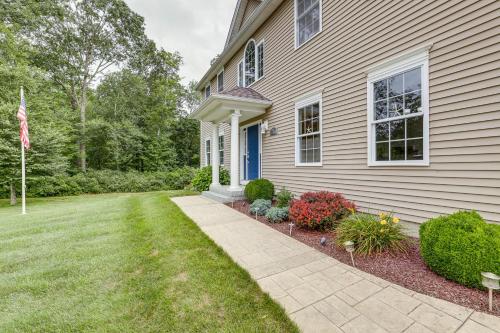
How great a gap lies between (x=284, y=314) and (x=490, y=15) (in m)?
4.19

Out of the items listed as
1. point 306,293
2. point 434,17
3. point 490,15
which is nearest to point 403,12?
point 434,17

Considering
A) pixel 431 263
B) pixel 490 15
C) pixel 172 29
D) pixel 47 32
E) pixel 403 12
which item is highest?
pixel 172 29

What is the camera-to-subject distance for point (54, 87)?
16.2m

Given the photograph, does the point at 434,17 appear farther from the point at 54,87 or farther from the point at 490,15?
the point at 54,87

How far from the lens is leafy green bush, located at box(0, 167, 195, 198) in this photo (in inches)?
458

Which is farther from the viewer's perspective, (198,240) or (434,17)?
(198,240)

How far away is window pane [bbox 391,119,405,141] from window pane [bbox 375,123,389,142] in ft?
0.33

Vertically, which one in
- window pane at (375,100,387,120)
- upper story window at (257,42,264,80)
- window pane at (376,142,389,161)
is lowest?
window pane at (376,142,389,161)

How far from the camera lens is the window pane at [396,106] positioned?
3666 millimetres

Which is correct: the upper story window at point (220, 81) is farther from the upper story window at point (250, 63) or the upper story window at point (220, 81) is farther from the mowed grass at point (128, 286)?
the mowed grass at point (128, 286)

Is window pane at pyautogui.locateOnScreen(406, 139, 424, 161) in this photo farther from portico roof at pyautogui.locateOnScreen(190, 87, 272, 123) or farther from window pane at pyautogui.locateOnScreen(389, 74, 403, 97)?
portico roof at pyautogui.locateOnScreen(190, 87, 272, 123)

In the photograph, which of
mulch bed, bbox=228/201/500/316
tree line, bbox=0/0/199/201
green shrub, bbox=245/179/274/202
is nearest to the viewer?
mulch bed, bbox=228/201/500/316

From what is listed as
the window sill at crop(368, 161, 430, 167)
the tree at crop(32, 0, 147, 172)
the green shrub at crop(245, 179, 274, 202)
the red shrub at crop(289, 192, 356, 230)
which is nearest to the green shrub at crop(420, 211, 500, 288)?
the window sill at crop(368, 161, 430, 167)

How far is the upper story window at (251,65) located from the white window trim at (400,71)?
419 centimetres
